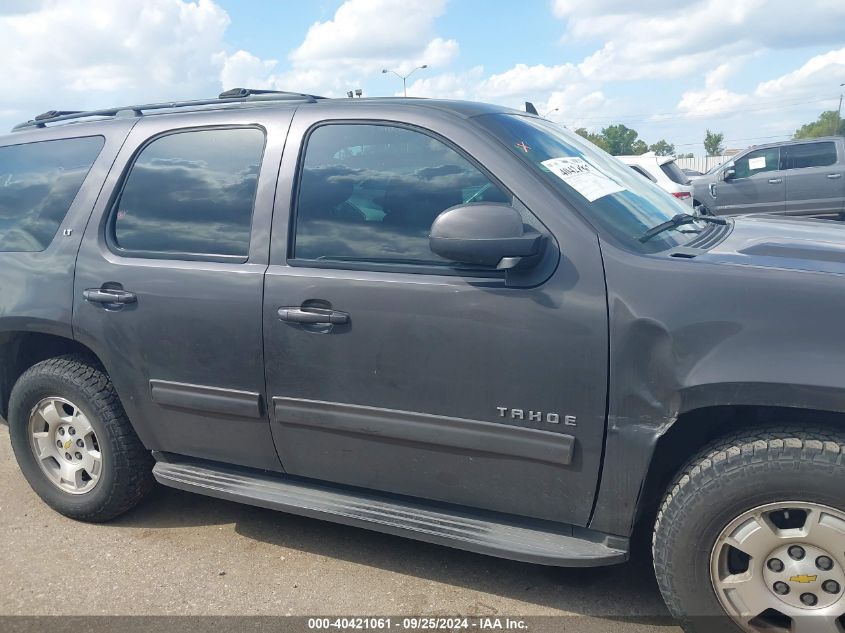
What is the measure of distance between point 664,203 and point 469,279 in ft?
4.04

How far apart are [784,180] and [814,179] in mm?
438

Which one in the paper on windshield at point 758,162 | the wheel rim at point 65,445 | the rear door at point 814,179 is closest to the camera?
the wheel rim at point 65,445

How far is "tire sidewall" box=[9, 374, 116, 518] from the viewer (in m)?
3.48

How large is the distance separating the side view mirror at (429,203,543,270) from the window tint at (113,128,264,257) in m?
0.98

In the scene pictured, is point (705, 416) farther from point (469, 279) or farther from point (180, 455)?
point (180, 455)

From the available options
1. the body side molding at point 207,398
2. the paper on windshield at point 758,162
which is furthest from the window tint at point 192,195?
the paper on windshield at point 758,162

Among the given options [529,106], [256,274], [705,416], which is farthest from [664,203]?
[256,274]

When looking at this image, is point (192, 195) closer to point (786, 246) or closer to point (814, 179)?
point (786, 246)

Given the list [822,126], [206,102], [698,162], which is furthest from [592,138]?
[206,102]

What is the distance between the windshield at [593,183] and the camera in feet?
8.70

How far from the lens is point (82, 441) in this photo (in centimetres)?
362

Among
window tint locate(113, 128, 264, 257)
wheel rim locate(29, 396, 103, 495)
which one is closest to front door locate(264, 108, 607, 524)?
window tint locate(113, 128, 264, 257)

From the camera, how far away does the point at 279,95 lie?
11.3 ft

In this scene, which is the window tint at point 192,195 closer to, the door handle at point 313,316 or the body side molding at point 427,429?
the door handle at point 313,316
